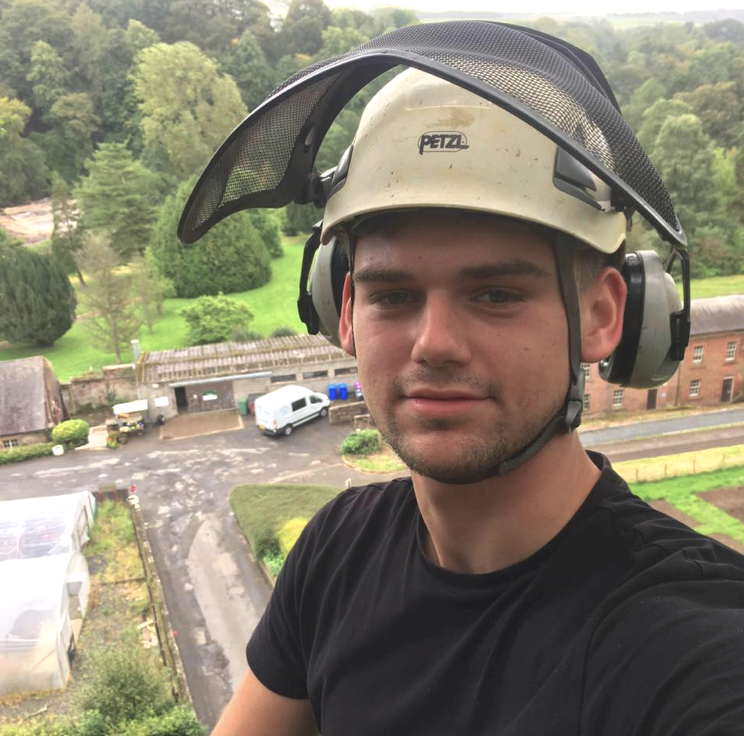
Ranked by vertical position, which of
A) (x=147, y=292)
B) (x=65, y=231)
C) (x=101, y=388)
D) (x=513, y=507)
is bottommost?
(x=101, y=388)

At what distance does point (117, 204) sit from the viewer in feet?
115

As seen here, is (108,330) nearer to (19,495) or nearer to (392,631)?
(19,495)

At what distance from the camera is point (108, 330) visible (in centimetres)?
2592

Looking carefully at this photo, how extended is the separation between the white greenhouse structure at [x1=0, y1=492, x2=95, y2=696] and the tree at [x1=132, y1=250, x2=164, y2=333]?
49.4 feet

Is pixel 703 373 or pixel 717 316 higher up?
pixel 717 316

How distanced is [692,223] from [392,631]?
36.9 m

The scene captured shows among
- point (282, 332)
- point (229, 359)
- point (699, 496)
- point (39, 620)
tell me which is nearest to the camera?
point (39, 620)

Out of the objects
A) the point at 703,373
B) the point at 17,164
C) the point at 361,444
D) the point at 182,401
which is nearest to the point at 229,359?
the point at 182,401

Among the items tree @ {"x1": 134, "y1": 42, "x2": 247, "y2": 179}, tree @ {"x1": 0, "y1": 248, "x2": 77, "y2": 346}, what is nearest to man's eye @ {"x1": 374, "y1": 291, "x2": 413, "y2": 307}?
tree @ {"x1": 0, "y1": 248, "x2": 77, "y2": 346}

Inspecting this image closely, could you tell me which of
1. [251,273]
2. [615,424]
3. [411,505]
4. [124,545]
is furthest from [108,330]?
[411,505]

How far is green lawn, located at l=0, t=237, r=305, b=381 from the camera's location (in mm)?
27141

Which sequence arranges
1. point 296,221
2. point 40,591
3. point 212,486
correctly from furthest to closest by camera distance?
point 296,221, point 212,486, point 40,591

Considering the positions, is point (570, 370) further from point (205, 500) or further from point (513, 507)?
point (205, 500)

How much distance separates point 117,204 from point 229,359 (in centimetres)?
1756
